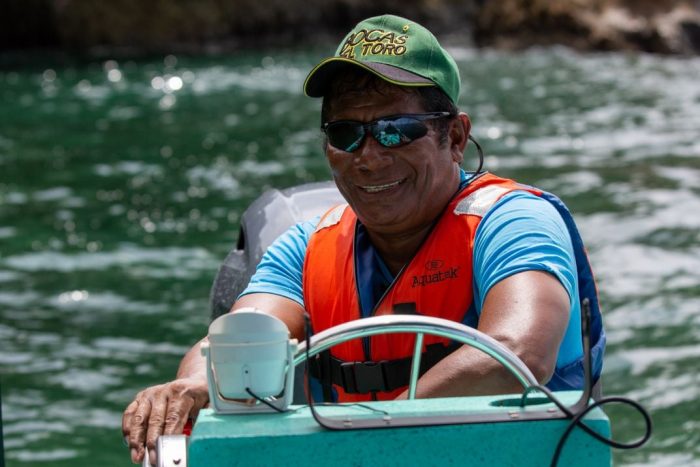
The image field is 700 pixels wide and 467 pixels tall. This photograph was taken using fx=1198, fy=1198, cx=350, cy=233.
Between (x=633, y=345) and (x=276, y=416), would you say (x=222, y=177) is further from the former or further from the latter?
(x=276, y=416)

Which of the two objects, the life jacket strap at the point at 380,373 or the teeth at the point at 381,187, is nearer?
the life jacket strap at the point at 380,373

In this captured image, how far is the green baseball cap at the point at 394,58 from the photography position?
2.79 m

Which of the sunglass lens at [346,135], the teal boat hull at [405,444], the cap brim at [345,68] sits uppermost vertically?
the cap brim at [345,68]

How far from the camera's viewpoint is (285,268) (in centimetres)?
320

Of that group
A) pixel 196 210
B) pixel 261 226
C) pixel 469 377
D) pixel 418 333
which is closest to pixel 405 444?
pixel 418 333

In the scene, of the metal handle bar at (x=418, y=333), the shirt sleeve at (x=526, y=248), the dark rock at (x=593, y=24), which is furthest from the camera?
the dark rock at (x=593, y=24)

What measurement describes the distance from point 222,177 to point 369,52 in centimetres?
881

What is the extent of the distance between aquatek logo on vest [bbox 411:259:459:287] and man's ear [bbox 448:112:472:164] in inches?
12.1

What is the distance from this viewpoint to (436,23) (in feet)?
106

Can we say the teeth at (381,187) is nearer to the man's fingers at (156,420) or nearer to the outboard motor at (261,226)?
the man's fingers at (156,420)

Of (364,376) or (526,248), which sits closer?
(526,248)

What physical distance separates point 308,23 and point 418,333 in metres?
30.4

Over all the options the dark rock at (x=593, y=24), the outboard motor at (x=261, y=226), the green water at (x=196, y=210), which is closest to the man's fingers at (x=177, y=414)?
the outboard motor at (x=261, y=226)

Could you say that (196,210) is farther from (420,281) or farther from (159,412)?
(159,412)
